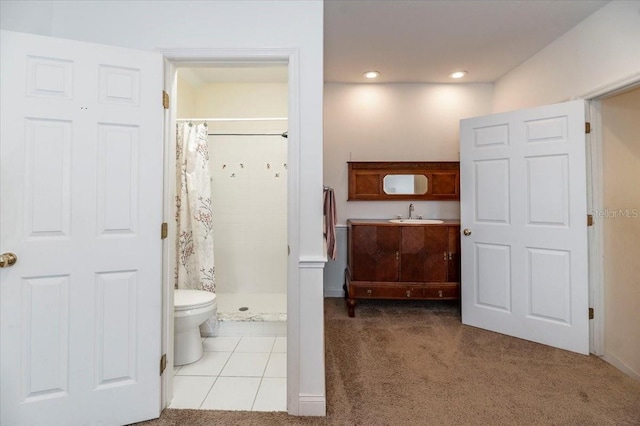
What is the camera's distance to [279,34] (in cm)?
161

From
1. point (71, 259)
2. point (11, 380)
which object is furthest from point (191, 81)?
point (11, 380)

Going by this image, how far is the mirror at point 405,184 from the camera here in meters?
3.47

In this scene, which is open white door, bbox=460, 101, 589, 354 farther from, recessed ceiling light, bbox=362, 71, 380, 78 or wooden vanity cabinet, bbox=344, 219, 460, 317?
recessed ceiling light, bbox=362, 71, 380, 78

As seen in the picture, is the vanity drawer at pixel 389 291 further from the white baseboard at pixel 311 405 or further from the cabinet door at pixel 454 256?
the white baseboard at pixel 311 405

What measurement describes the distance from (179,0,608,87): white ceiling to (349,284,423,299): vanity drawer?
82.3 inches

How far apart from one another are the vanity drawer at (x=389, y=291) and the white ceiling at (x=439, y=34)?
7.38 feet

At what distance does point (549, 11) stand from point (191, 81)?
3191 mm

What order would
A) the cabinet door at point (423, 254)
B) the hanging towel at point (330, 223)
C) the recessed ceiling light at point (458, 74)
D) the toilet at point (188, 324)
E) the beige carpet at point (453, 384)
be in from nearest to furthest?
the beige carpet at point (453, 384), the hanging towel at point (330, 223), the toilet at point (188, 324), the cabinet door at point (423, 254), the recessed ceiling light at point (458, 74)

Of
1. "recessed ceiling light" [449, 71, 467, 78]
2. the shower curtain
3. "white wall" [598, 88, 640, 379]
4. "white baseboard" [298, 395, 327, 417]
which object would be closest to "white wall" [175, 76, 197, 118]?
the shower curtain

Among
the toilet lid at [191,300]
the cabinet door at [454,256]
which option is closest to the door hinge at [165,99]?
the toilet lid at [191,300]

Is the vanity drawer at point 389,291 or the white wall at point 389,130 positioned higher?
the white wall at point 389,130

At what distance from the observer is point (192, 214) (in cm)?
263

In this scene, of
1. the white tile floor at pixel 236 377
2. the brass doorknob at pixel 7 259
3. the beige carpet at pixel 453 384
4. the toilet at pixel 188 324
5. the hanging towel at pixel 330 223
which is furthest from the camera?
the toilet at pixel 188 324

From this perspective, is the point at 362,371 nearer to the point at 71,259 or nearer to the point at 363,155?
the point at 71,259
